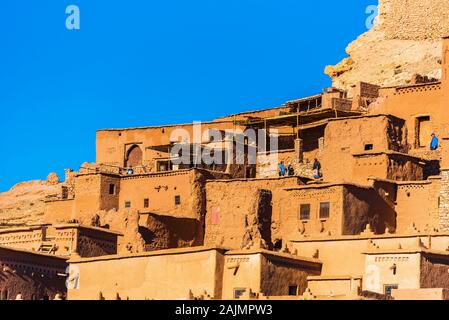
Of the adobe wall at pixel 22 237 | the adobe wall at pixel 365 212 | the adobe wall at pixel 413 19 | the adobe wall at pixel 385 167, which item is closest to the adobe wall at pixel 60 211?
the adobe wall at pixel 22 237

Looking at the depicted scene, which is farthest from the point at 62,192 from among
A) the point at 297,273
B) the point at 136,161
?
the point at 297,273

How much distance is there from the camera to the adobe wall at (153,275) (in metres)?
44.4

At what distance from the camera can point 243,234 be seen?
52906mm

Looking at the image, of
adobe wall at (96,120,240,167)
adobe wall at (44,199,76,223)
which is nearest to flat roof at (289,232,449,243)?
adobe wall at (44,199,76,223)

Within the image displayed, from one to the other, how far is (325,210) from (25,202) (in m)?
21.5

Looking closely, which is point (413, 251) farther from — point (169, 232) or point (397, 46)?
point (397, 46)

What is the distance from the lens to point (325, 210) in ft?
166

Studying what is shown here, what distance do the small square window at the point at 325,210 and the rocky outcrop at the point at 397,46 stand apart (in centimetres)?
1471

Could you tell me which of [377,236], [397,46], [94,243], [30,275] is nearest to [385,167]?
[377,236]

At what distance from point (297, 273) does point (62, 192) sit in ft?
59.6

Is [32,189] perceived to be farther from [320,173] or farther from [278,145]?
[320,173]

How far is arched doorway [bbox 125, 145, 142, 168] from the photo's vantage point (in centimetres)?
6462

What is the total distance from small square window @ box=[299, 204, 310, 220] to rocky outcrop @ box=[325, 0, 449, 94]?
14.1 metres

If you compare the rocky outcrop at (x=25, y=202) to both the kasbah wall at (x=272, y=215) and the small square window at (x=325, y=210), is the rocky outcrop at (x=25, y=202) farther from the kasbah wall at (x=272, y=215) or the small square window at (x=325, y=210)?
the small square window at (x=325, y=210)
